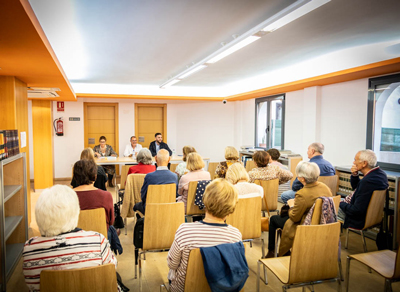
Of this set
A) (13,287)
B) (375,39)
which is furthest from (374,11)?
(13,287)

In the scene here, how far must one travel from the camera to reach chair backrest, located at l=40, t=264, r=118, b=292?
56.2 inches

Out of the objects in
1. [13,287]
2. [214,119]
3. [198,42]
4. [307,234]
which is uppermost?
[198,42]

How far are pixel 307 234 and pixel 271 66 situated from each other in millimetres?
4458

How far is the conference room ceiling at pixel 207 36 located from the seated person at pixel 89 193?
4.84 ft

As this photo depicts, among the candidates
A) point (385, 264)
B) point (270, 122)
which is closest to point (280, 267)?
point (385, 264)

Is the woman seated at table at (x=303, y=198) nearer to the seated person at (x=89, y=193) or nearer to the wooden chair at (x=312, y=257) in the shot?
the wooden chair at (x=312, y=257)

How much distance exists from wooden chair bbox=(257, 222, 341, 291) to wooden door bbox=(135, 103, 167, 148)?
7769mm

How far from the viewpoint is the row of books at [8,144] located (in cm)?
274

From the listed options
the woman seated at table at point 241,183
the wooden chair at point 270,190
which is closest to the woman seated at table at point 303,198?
the woman seated at table at point 241,183

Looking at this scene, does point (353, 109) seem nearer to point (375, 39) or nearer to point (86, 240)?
point (375, 39)

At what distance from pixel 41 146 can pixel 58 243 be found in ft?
21.3

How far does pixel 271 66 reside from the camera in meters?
5.86

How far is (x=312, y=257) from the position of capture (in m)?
2.04

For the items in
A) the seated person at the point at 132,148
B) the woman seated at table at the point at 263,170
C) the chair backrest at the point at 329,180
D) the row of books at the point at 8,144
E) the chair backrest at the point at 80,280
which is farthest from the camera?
the seated person at the point at 132,148
